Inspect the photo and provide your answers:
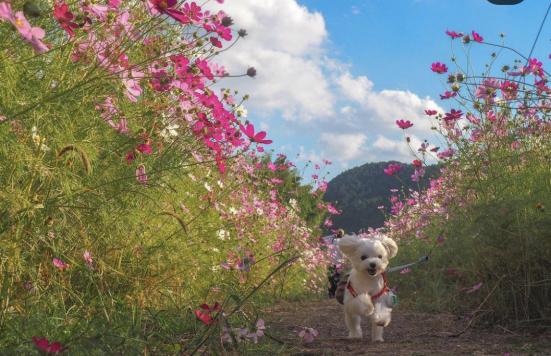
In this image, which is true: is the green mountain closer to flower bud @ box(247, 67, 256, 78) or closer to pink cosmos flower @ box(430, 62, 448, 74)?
pink cosmos flower @ box(430, 62, 448, 74)

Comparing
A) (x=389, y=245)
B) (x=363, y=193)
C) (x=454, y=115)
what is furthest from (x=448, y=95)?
(x=363, y=193)

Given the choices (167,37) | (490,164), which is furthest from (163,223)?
(490,164)

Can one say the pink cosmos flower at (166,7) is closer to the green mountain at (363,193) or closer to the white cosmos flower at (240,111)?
the white cosmos flower at (240,111)

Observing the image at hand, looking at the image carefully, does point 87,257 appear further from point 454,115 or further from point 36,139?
point 454,115

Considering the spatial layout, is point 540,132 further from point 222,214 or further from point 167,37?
point 167,37

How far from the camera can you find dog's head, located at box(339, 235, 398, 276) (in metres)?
2.94

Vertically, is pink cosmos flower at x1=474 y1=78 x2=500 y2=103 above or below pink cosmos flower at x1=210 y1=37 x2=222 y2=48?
above

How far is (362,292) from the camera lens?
2.96 m

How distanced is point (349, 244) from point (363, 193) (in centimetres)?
1473

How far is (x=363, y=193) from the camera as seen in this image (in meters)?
17.6

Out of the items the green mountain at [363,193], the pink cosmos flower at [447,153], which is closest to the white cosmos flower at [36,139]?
the pink cosmos flower at [447,153]

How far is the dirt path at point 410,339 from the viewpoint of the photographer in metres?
2.51

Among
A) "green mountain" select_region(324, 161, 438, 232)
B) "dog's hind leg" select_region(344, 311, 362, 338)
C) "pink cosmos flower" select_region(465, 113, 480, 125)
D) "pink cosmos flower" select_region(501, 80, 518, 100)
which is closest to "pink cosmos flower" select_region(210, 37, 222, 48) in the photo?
"dog's hind leg" select_region(344, 311, 362, 338)

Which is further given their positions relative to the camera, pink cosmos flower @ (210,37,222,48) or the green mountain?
the green mountain
